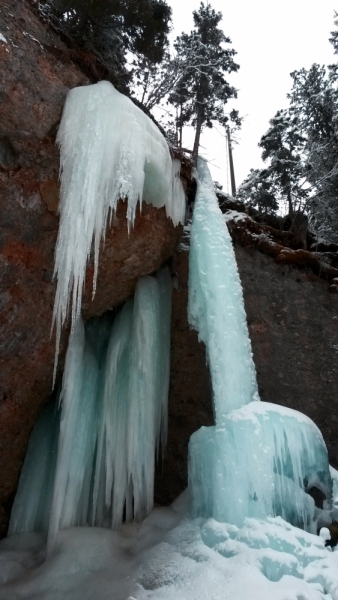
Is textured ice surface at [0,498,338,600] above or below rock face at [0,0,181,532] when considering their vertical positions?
below

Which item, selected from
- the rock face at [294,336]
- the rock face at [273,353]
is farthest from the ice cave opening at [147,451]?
the rock face at [294,336]

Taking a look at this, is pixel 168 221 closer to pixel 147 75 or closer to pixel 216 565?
pixel 216 565

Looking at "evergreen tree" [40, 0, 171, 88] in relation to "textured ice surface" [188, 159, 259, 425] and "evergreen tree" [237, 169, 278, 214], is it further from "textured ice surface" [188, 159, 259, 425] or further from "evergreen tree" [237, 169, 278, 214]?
"evergreen tree" [237, 169, 278, 214]

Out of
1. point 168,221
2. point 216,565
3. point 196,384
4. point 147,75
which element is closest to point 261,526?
point 216,565

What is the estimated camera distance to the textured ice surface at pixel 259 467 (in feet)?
11.2

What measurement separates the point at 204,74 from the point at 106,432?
819cm

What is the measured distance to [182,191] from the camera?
212 inches

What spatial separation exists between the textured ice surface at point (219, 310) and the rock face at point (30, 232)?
518mm

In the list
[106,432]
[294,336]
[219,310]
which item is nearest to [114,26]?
[219,310]

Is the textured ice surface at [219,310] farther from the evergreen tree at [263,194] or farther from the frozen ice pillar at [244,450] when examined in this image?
the evergreen tree at [263,194]

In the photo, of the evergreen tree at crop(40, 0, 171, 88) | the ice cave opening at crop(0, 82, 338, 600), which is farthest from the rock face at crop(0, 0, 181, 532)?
the evergreen tree at crop(40, 0, 171, 88)

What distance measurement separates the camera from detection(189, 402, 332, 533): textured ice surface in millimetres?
3402

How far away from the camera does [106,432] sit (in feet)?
16.2

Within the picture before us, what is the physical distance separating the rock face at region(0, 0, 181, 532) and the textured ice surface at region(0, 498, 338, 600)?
53.3 inches
